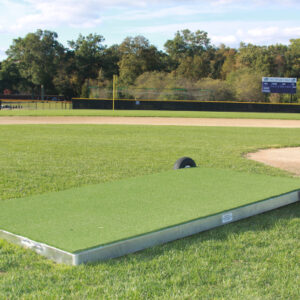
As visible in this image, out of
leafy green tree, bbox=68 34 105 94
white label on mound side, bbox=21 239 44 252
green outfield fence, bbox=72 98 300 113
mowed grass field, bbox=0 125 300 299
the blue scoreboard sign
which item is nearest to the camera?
mowed grass field, bbox=0 125 300 299

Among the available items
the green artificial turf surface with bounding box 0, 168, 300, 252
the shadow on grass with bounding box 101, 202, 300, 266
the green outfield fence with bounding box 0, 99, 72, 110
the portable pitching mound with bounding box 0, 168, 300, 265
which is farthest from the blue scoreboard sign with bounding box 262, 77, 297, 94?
the shadow on grass with bounding box 101, 202, 300, 266

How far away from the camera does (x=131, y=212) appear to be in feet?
13.3

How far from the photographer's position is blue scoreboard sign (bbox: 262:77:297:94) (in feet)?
128

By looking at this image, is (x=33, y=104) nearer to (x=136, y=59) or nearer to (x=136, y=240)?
(x=136, y=59)

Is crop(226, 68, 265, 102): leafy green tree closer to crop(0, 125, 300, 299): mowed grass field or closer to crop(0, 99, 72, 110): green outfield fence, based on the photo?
crop(0, 99, 72, 110): green outfield fence

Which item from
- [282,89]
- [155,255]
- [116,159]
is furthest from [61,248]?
[282,89]

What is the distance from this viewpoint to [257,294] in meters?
2.74

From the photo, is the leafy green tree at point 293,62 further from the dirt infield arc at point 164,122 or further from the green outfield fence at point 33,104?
the dirt infield arc at point 164,122

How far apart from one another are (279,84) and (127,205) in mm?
37766

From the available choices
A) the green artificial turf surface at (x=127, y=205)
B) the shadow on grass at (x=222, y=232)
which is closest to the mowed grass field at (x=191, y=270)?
the shadow on grass at (x=222, y=232)

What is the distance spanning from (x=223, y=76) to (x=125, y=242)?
209ft

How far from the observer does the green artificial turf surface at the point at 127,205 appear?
3.49 metres

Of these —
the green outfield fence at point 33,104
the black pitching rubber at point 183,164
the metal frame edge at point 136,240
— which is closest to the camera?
the metal frame edge at point 136,240

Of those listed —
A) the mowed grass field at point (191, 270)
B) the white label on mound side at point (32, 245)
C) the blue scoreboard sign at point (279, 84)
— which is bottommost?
the mowed grass field at point (191, 270)
